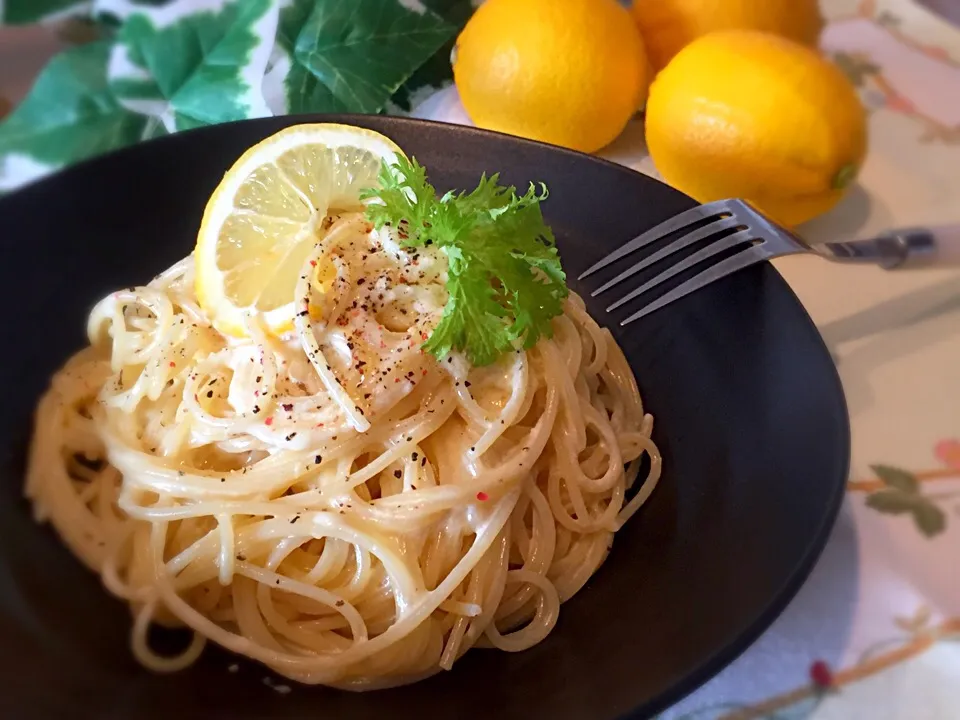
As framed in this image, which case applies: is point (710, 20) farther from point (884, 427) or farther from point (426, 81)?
point (884, 427)

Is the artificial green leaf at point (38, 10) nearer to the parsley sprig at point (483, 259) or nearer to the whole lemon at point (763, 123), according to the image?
the parsley sprig at point (483, 259)

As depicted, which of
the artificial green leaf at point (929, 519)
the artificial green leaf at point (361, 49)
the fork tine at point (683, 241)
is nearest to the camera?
the artificial green leaf at point (929, 519)

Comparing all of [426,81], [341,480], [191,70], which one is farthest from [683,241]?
[191,70]

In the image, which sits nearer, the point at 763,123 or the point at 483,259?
the point at 483,259

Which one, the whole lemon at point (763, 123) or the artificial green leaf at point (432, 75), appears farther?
the artificial green leaf at point (432, 75)

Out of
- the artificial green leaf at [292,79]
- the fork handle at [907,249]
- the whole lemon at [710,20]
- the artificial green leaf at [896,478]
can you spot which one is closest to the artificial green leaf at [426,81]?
the artificial green leaf at [292,79]
